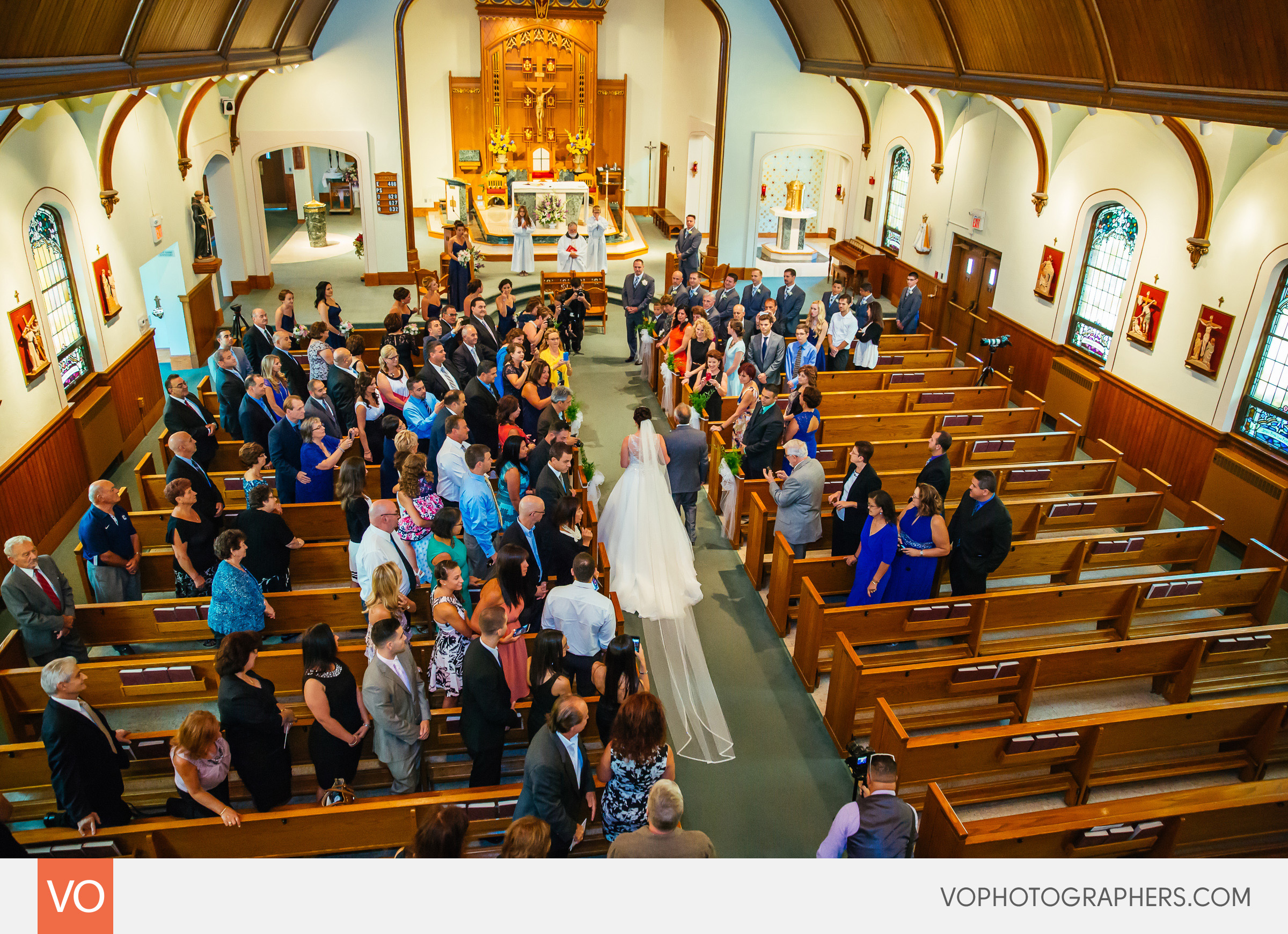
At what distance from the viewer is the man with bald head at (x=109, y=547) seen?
6363mm

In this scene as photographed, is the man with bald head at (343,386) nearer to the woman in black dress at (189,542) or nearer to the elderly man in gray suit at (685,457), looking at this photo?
the woman in black dress at (189,542)

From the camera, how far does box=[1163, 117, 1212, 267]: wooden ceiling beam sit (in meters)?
9.50

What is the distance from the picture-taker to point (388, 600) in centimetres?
504

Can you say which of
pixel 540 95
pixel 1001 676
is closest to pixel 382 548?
pixel 1001 676

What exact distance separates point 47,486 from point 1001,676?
910 cm

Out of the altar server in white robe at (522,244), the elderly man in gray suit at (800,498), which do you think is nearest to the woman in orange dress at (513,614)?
the elderly man in gray suit at (800,498)

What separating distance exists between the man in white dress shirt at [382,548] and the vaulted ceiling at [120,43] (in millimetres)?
3992

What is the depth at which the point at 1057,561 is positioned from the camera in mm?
7777

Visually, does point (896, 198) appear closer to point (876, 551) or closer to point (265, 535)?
point (876, 551)

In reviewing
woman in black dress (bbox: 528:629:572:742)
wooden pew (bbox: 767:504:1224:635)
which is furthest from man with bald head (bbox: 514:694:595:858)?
wooden pew (bbox: 767:504:1224:635)

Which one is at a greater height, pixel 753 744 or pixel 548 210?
pixel 548 210

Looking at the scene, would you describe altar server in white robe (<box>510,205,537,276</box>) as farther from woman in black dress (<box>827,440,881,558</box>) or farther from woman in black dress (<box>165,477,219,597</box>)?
woman in black dress (<box>165,477,219,597</box>)

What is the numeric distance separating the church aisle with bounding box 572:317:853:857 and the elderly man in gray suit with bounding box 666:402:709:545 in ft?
2.87

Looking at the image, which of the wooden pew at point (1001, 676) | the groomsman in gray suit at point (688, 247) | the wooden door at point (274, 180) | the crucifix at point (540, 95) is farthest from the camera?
the wooden door at point (274, 180)
